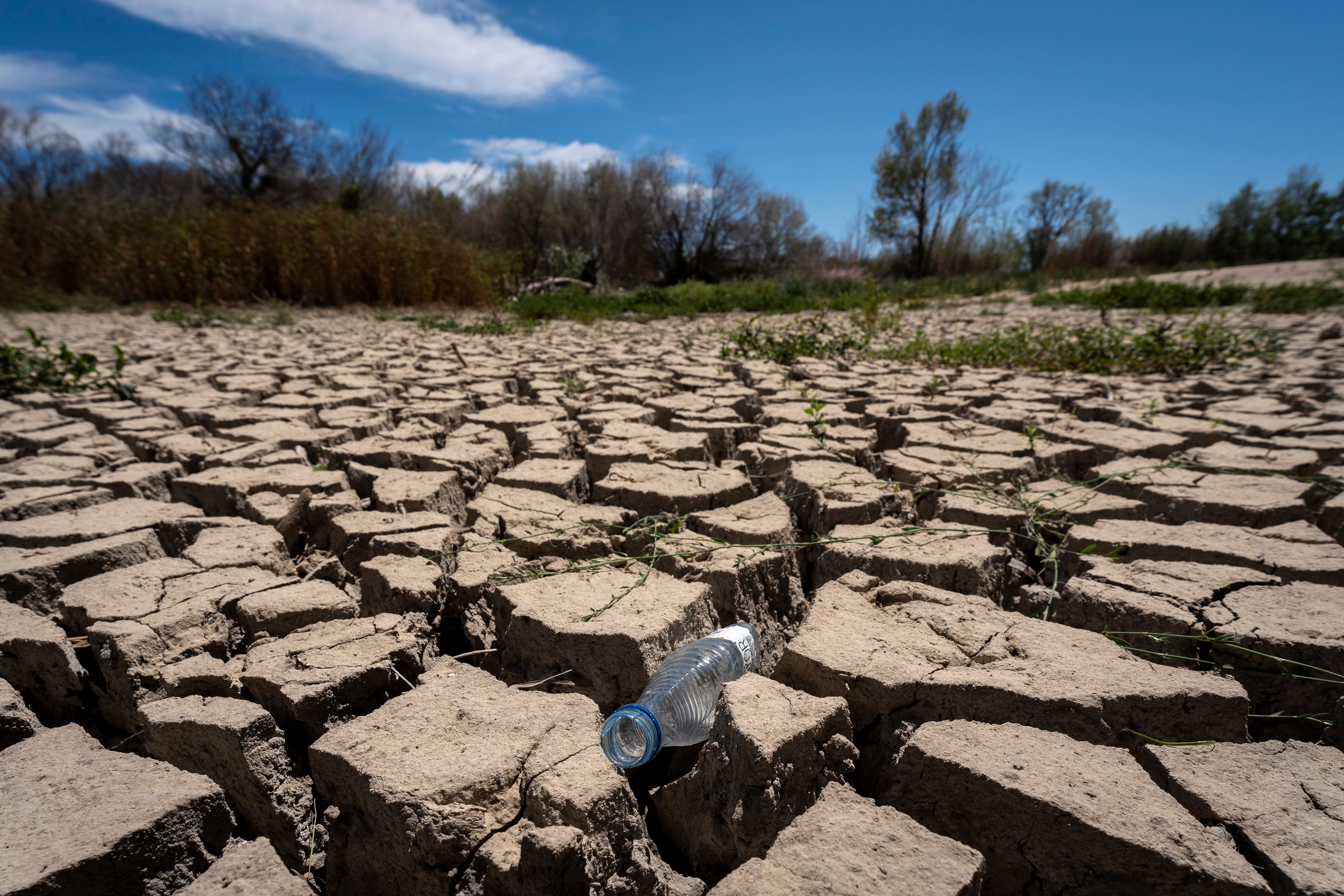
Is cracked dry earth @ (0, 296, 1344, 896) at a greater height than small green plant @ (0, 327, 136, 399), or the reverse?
small green plant @ (0, 327, 136, 399)

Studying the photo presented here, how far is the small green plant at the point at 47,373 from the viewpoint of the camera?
12.3 ft

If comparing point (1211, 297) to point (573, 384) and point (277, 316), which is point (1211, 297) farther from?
point (277, 316)

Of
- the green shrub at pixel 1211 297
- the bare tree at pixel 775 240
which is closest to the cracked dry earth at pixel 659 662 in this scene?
the green shrub at pixel 1211 297

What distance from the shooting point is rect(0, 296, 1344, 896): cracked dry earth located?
1.00 metres

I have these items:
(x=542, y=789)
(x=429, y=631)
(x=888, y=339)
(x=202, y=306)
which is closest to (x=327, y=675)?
(x=429, y=631)

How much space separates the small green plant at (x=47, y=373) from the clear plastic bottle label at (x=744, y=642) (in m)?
3.86

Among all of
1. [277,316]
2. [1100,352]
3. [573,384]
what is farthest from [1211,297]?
[277,316]

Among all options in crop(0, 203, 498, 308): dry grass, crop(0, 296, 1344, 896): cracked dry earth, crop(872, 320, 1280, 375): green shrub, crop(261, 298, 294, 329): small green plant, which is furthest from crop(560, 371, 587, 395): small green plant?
crop(0, 203, 498, 308): dry grass

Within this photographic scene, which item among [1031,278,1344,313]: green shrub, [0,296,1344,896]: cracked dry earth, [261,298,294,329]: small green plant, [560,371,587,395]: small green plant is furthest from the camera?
[1031,278,1344,313]: green shrub

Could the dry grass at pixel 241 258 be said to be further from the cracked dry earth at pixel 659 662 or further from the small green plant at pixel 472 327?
the cracked dry earth at pixel 659 662

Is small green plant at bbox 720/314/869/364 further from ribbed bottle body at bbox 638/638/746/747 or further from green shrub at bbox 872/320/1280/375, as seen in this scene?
ribbed bottle body at bbox 638/638/746/747

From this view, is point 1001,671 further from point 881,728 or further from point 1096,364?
point 1096,364

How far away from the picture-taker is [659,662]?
138cm

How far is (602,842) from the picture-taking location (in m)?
1.01
